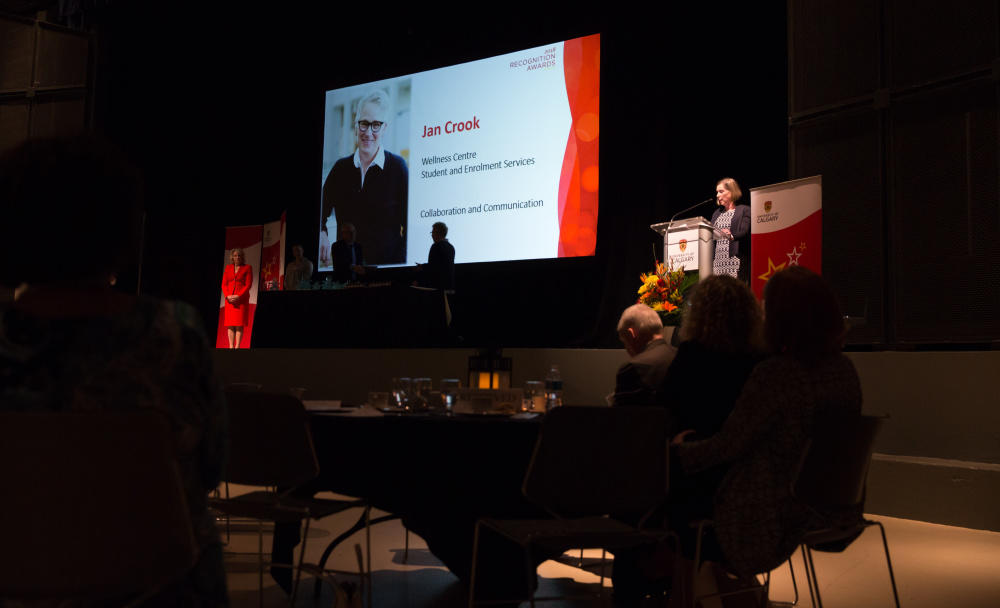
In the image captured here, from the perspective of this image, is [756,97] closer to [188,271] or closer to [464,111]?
[464,111]

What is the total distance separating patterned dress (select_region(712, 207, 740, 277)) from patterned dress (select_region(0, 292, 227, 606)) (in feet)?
17.3

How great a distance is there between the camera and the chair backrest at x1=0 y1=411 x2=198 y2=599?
1171mm

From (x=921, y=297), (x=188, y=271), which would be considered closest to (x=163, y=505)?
(x=921, y=297)

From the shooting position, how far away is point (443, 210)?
303 inches

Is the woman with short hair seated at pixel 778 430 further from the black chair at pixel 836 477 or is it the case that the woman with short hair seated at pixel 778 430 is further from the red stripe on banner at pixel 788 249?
the red stripe on banner at pixel 788 249

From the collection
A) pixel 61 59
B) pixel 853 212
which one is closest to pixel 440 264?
pixel 853 212

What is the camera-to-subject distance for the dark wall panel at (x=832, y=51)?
5395 mm

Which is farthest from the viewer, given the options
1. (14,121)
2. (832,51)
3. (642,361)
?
(14,121)

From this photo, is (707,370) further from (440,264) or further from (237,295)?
(237,295)

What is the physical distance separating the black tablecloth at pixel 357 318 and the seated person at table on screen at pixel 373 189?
1.55 metres

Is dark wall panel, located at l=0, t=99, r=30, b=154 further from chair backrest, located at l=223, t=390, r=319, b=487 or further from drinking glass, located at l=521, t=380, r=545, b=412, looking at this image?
drinking glass, located at l=521, t=380, r=545, b=412

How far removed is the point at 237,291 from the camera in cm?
963

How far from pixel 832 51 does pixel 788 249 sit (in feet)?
4.94

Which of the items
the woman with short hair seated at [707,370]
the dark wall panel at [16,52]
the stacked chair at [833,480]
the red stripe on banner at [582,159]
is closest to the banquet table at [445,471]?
the woman with short hair seated at [707,370]
